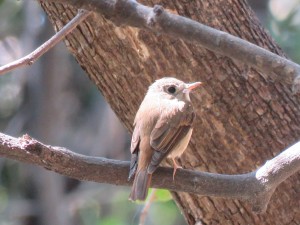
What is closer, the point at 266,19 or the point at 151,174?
the point at 151,174

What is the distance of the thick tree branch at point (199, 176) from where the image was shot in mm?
3479

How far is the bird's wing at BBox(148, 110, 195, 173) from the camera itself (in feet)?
13.0

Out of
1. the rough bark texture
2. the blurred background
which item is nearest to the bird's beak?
the rough bark texture

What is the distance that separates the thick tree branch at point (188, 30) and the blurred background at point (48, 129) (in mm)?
5561

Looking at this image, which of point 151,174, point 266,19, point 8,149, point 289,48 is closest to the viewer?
point 8,149

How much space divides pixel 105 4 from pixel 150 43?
3.68 feet

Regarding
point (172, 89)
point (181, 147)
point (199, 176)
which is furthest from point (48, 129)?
point (199, 176)

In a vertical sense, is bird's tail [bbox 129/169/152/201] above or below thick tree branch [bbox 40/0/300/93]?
below

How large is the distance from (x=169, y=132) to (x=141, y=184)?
Answer: 0.48 m

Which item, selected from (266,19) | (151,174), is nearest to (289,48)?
(266,19)

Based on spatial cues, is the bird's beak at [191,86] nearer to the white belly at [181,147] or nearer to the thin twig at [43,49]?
the white belly at [181,147]

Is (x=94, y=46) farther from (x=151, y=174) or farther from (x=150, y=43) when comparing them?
(x=151, y=174)

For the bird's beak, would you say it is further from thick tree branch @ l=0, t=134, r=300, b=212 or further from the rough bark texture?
thick tree branch @ l=0, t=134, r=300, b=212

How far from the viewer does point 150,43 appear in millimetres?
4191
